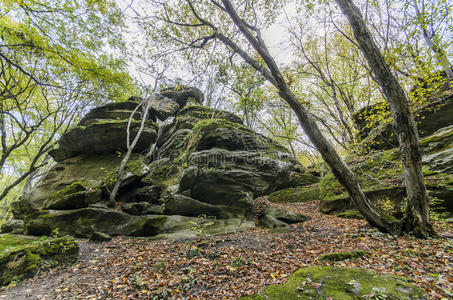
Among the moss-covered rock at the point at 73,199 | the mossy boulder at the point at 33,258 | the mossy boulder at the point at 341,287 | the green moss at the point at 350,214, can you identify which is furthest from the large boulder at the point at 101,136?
the mossy boulder at the point at 341,287

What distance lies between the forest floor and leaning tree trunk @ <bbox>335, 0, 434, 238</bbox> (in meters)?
0.66

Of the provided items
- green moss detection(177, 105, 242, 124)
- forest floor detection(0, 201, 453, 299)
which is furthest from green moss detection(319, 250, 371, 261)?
green moss detection(177, 105, 242, 124)

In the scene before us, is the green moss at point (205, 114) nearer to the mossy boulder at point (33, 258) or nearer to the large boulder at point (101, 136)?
the large boulder at point (101, 136)

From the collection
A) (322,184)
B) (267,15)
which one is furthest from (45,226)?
(322,184)

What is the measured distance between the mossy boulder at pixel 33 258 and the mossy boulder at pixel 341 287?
645 cm

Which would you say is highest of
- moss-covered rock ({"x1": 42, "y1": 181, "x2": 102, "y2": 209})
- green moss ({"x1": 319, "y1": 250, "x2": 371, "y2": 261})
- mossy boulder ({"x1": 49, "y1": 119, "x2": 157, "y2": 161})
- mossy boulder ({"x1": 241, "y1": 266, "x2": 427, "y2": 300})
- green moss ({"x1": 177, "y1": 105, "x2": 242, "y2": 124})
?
green moss ({"x1": 177, "y1": 105, "x2": 242, "y2": 124})

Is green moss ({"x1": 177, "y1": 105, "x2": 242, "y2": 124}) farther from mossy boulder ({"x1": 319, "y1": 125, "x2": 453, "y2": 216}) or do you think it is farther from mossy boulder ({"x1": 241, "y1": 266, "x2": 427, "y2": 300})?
mossy boulder ({"x1": 241, "y1": 266, "x2": 427, "y2": 300})

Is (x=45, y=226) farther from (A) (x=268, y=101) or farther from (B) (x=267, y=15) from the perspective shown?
(A) (x=268, y=101)

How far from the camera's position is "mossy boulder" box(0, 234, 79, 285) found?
16.6 feet

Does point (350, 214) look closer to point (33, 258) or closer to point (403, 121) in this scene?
point (403, 121)

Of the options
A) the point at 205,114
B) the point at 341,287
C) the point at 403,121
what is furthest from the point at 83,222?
the point at 403,121

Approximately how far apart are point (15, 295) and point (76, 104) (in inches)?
423

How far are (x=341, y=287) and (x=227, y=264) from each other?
2.83 metres

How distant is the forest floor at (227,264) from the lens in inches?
139
